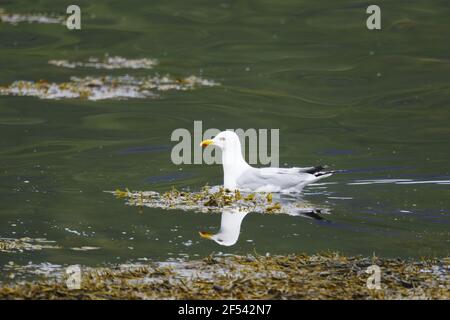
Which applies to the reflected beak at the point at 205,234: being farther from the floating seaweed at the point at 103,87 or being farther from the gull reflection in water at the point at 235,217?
the floating seaweed at the point at 103,87

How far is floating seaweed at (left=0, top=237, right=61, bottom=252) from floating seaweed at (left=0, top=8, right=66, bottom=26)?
17.7 metres

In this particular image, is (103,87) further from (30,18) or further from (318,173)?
(318,173)

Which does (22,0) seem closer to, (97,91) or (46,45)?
(46,45)

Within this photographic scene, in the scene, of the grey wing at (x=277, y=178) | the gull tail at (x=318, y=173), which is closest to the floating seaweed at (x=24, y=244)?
the grey wing at (x=277, y=178)

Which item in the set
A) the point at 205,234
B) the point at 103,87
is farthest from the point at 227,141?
the point at 103,87

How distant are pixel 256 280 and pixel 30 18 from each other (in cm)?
2124

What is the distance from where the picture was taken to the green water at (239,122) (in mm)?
12047

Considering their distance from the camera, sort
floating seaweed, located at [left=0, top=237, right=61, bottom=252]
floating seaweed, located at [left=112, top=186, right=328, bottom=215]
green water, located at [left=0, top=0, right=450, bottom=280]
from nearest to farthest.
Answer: floating seaweed, located at [left=0, top=237, right=61, bottom=252]
green water, located at [left=0, top=0, right=450, bottom=280]
floating seaweed, located at [left=112, top=186, right=328, bottom=215]

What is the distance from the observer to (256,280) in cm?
943

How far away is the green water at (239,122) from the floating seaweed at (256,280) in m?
0.66

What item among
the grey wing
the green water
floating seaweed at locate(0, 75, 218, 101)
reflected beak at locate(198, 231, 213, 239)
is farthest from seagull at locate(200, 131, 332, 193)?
floating seaweed at locate(0, 75, 218, 101)

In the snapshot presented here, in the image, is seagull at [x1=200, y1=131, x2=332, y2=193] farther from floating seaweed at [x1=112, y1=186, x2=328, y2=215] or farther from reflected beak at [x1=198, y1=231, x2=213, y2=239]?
reflected beak at [x1=198, y1=231, x2=213, y2=239]

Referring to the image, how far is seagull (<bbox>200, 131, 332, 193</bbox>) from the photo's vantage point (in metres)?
14.2
